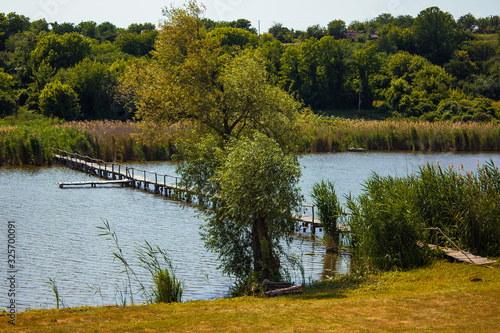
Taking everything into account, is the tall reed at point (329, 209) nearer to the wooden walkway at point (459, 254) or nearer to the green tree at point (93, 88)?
the wooden walkway at point (459, 254)

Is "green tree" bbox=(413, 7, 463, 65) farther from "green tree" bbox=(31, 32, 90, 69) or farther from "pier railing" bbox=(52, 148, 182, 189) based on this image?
"pier railing" bbox=(52, 148, 182, 189)

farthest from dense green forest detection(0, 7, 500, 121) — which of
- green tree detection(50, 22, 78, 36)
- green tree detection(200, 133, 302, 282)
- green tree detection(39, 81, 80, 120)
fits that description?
green tree detection(200, 133, 302, 282)

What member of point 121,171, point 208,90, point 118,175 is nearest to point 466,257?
point 208,90

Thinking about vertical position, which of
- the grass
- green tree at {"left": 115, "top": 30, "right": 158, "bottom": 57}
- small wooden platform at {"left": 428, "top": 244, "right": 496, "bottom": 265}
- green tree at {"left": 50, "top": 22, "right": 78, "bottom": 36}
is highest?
green tree at {"left": 50, "top": 22, "right": 78, "bottom": 36}

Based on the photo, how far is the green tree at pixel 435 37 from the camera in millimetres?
108562

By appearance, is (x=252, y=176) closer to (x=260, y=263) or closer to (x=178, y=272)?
(x=260, y=263)

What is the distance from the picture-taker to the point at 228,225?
15.9m

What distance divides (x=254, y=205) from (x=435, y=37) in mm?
104683

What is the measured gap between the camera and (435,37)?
11019 cm

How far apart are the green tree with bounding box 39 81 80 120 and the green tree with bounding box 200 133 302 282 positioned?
58.6 m

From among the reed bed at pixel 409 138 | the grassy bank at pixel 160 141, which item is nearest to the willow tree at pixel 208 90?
the grassy bank at pixel 160 141

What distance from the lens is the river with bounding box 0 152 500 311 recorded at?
610 inches

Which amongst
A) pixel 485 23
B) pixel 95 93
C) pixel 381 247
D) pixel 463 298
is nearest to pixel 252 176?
pixel 381 247

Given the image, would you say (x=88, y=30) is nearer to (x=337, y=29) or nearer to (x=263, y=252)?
(x=337, y=29)
